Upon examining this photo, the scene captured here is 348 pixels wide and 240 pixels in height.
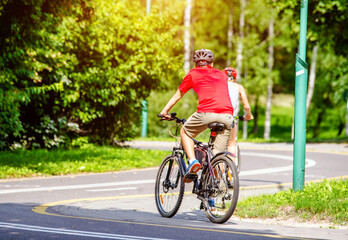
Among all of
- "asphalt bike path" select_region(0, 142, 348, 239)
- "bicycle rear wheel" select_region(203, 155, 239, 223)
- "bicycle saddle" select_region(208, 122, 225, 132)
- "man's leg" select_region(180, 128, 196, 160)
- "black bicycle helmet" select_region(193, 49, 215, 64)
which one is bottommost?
"asphalt bike path" select_region(0, 142, 348, 239)

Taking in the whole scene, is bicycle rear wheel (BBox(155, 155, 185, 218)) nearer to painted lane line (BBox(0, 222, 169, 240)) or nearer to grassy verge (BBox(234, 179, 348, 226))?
grassy verge (BBox(234, 179, 348, 226))

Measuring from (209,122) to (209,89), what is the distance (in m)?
0.38

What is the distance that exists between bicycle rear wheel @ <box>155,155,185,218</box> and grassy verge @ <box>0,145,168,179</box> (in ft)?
17.3

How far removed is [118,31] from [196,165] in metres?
12.4

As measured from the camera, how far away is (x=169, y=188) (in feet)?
26.3

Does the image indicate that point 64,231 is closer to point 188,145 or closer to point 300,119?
point 188,145

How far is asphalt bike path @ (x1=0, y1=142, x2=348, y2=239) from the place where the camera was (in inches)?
255

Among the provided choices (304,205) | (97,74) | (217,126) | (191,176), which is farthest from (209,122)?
(97,74)

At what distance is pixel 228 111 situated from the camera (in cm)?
743

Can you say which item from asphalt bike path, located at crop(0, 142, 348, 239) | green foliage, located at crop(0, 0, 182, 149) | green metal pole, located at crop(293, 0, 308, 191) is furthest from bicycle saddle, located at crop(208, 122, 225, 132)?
green foliage, located at crop(0, 0, 182, 149)

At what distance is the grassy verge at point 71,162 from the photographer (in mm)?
13328

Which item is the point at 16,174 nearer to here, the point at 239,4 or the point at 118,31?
the point at 118,31

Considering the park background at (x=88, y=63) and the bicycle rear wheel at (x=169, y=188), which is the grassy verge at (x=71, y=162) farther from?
the bicycle rear wheel at (x=169, y=188)

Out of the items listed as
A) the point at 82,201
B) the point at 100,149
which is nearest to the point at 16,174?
the point at 82,201
